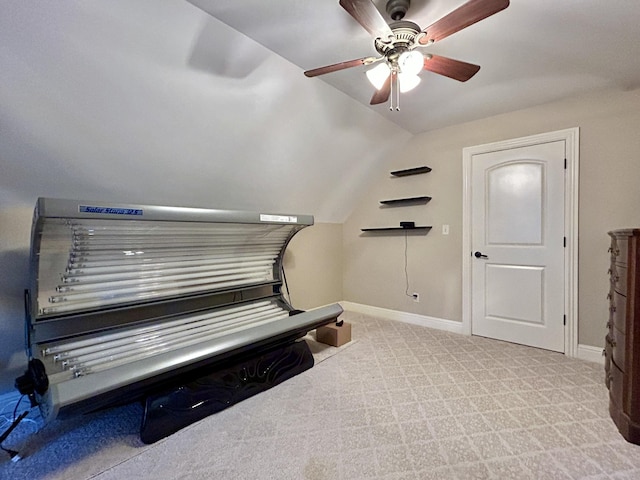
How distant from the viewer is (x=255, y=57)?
1922mm

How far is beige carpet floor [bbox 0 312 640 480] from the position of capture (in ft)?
4.46

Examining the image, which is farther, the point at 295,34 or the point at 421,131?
the point at 421,131

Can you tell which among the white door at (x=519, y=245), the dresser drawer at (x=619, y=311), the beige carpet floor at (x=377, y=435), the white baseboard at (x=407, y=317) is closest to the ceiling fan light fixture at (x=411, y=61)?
the dresser drawer at (x=619, y=311)

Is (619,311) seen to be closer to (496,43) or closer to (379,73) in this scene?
(496,43)

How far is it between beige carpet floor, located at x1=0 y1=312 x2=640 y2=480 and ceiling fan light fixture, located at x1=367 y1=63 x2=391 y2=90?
2009 millimetres

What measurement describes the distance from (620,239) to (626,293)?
0.33 meters

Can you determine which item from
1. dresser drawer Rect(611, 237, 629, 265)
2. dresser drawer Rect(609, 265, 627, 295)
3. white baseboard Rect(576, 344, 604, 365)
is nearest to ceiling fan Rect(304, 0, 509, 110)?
dresser drawer Rect(611, 237, 629, 265)

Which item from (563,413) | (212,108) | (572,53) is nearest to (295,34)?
(212,108)

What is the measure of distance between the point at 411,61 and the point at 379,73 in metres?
0.24

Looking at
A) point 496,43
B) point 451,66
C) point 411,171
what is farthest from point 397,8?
point 411,171

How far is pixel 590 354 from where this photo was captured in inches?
98.9

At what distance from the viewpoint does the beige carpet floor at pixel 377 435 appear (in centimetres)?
136

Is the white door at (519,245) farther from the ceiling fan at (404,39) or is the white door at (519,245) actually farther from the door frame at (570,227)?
the ceiling fan at (404,39)

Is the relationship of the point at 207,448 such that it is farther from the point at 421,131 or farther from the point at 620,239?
the point at 421,131
